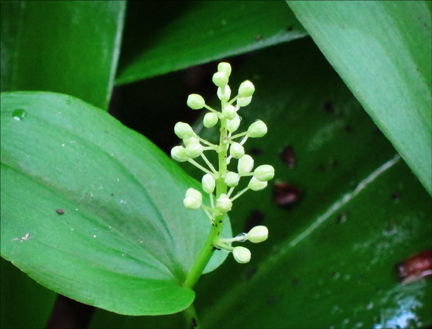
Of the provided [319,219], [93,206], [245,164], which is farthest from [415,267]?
[93,206]

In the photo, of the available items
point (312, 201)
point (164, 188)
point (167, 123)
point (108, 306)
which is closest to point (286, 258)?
point (312, 201)

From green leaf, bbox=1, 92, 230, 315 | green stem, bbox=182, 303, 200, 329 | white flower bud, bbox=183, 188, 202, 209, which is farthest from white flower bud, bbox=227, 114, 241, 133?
green stem, bbox=182, 303, 200, 329

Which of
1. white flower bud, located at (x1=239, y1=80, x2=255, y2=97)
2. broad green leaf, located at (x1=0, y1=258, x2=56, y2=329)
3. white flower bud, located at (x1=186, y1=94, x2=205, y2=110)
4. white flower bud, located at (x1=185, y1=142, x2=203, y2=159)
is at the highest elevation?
white flower bud, located at (x1=239, y1=80, x2=255, y2=97)

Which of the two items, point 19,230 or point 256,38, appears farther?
point 256,38

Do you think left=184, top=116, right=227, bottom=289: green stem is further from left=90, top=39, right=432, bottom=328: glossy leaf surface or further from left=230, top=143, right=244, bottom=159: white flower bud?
left=90, top=39, right=432, bottom=328: glossy leaf surface

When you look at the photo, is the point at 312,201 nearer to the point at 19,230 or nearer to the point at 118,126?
the point at 118,126

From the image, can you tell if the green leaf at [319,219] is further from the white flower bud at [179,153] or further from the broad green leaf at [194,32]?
the white flower bud at [179,153]

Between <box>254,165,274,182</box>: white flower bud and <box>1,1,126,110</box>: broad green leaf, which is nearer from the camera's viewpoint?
<box>254,165,274,182</box>: white flower bud
